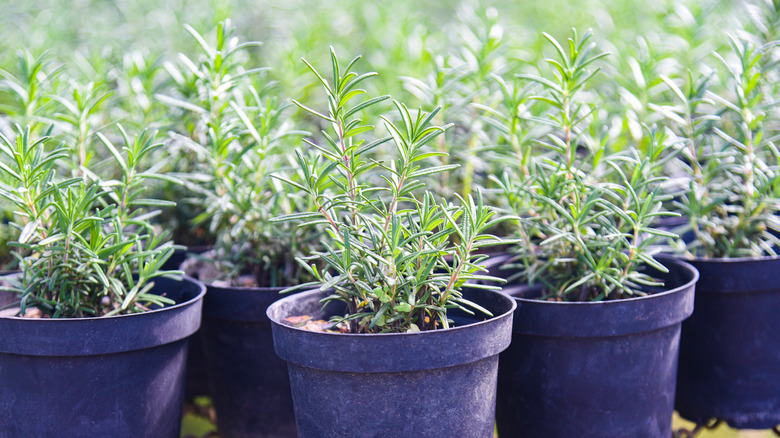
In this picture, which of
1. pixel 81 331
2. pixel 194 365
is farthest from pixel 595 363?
pixel 194 365

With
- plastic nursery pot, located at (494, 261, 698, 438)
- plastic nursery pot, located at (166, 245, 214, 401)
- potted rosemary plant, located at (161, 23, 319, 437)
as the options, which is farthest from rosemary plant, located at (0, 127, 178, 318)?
plastic nursery pot, located at (494, 261, 698, 438)

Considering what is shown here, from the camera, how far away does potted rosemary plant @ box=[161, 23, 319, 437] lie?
186 cm

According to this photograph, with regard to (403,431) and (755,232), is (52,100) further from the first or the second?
(755,232)

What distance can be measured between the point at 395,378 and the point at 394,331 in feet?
0.46

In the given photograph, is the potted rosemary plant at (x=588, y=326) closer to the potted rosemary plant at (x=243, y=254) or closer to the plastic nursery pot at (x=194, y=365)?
the potted rosemary plant at (x=243, y=254)

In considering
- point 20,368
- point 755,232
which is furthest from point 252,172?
point 755,232

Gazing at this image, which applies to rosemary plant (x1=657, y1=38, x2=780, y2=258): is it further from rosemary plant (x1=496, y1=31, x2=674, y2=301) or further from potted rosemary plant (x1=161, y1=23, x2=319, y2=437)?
potted rosemary plant (x1=161, y1=23, x2=319, y2=437)

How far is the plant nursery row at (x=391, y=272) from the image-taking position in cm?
145

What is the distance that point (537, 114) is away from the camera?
2.26 metres

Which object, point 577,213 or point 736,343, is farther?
point 736,343

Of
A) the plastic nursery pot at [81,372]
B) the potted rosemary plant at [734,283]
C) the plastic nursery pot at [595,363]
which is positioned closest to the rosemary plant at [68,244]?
the plastic nursery pot at [81,372]

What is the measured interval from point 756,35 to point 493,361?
1.89 m

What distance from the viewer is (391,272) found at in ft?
4.81

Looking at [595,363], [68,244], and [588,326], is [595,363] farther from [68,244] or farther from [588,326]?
[68,244]
